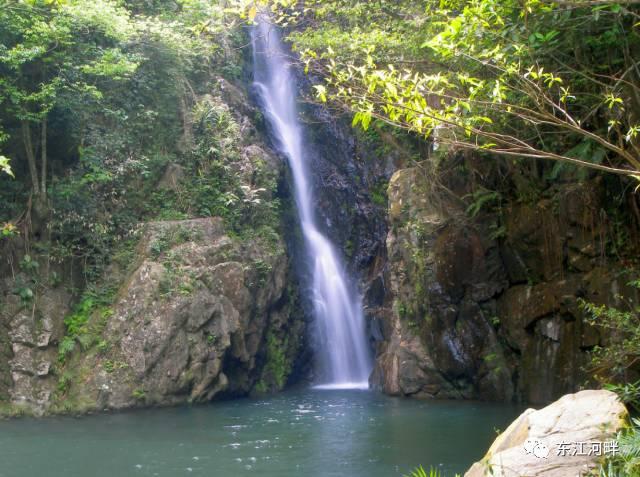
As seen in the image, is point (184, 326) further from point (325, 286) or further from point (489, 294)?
point (489, 294)

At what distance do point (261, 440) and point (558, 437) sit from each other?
6.82 metres

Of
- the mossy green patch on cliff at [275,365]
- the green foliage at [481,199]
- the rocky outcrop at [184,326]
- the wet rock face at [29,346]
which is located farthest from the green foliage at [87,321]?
the green foliage at [481,199]

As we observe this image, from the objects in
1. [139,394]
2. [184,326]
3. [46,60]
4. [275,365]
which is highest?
[46,60]

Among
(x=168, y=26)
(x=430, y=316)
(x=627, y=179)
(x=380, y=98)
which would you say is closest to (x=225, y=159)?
(x=168, y=26)

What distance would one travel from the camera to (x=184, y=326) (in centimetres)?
1655

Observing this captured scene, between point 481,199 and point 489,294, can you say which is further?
point 489,294

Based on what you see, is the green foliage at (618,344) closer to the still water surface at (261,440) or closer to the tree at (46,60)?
the still water surface at (261,440)

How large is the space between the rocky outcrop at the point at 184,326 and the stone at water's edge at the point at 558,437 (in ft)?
34.1

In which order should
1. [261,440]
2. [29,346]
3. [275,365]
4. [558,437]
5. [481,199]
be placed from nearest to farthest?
[558,437] < [261,440] < [481,199] < [29,346] < [275,365]

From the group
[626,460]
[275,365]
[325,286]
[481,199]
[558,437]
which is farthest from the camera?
[325,286]

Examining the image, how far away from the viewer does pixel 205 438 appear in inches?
488

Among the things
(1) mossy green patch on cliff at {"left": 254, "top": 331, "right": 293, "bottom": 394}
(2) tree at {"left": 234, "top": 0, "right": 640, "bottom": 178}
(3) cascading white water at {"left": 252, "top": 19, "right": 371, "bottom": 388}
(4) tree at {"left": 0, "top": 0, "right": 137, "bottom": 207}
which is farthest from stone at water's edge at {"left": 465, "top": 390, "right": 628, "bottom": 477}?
(4) tree at {"left": 0, "top": 0, "right": 137, "bottom": 207}

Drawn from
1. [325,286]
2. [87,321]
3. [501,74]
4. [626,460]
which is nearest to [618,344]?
[501,74]

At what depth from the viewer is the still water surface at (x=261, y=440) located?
33.6 ft
